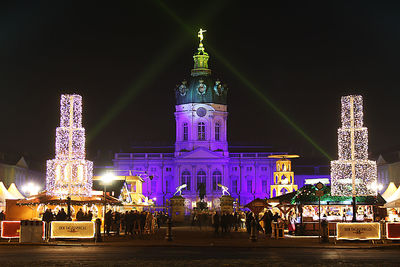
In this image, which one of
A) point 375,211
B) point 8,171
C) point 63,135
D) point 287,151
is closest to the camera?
point 63,135

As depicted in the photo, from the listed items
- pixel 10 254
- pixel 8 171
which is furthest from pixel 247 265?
pixel 8 171

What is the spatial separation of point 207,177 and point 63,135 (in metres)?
73.3

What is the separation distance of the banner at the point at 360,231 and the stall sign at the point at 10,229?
15.0 m

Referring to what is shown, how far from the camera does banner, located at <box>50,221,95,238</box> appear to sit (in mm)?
33312

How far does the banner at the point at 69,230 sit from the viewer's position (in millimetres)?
33312

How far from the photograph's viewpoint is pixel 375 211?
46.2m

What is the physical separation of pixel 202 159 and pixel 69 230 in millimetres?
78238

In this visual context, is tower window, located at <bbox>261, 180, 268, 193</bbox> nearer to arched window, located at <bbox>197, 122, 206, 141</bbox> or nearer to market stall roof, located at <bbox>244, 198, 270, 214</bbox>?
arched window, located at <bbox>197, 122, 206, 141</bbox>

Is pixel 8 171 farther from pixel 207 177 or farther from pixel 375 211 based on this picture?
pixel 375 211

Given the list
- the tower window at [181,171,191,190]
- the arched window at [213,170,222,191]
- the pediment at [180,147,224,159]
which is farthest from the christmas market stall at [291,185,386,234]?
the tower window at [181,171,191,190]

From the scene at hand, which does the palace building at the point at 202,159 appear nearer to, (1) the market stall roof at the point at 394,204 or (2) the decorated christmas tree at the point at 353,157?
(1) the market stall roof at the point at 394,204

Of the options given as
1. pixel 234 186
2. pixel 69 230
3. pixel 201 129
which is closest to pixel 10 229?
pixel 69 230

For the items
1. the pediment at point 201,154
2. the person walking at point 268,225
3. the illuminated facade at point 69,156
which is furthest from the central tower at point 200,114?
the illuminated facade at point 69,156

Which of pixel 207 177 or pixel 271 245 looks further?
pixel 207 177
